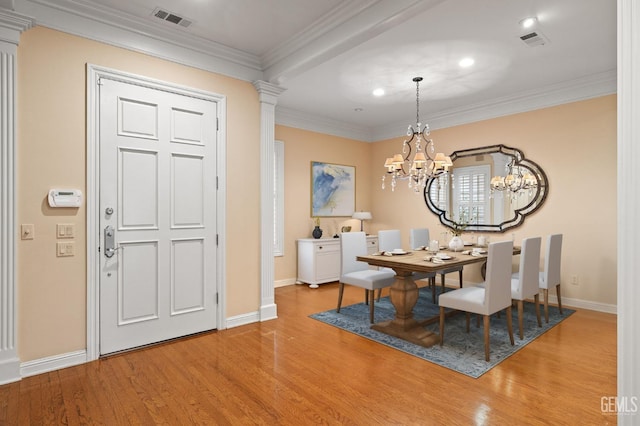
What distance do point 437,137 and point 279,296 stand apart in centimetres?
372

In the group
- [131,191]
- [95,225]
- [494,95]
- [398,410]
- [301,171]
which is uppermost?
[494,95]

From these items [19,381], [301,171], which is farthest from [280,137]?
[19,381]

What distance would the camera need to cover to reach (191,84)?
3447 millimetres

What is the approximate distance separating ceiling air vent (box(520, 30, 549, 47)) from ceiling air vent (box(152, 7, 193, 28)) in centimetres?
312

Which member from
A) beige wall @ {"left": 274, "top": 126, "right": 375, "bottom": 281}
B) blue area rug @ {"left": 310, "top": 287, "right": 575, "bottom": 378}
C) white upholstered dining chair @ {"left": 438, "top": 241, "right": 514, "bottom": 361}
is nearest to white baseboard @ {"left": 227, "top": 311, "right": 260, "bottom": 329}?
blue area rug @ {"left": 310, "top": 287, "right": 575, "bottom": 378}

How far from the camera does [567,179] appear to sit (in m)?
4.61

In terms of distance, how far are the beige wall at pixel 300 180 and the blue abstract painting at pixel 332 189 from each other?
94 millimetres

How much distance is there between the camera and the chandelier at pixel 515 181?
4891mm

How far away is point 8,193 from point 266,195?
7.15 ft

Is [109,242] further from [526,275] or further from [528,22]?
[528,22]

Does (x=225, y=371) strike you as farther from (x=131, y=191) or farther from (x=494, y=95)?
(x=494, y=95)

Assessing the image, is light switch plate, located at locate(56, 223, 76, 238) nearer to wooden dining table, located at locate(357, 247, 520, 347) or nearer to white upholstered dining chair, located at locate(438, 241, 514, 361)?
wooden dining table, located at locate(357, 247, 520, 347)

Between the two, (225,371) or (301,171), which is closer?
(225,371)

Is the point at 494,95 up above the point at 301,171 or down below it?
above
